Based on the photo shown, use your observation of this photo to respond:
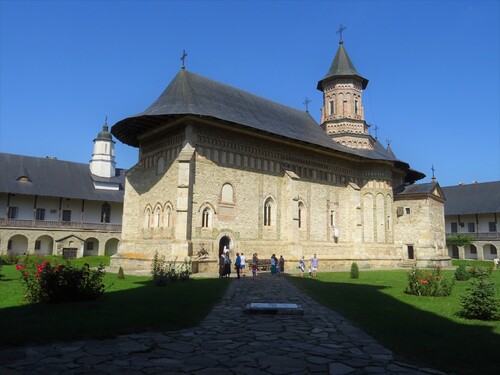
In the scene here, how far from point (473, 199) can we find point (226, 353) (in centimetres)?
4561

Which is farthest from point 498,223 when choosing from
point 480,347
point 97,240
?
point 480,347

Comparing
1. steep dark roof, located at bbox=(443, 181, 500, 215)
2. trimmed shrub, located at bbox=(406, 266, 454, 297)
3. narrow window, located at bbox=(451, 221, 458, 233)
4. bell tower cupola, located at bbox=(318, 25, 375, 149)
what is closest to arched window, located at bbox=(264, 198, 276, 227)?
bell tower cupola, located at bbox=(318, 25, 375, 149)

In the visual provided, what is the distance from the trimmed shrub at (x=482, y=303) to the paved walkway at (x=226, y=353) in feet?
8.64

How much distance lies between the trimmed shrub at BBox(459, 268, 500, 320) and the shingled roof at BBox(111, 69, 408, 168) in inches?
531

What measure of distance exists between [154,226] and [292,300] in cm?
1213

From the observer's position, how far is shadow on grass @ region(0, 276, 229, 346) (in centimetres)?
595

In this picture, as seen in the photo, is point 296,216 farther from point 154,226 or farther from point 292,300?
point 292,300

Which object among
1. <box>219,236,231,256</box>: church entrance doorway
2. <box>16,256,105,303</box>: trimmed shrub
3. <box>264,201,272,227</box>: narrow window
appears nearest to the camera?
<box>16,256,105,303</box>: trimmed shrub

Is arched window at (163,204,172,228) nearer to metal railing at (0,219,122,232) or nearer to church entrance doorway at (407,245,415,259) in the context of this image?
metal railing at (0,219,122,232)

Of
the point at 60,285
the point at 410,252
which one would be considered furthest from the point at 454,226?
the point at 60,285

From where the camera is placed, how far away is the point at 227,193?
20.6 metres

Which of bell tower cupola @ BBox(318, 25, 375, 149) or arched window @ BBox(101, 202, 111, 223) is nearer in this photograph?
bell tower cupola @ BBox(318, 25, 375, 149)

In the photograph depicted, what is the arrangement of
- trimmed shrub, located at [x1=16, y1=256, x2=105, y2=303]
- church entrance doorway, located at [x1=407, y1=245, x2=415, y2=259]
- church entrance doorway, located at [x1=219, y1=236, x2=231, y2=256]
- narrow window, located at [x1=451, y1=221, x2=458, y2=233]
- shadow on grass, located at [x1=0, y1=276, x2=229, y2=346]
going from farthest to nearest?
narrow window, located at [x1=451, y1=221, x2=458, y2=233]
church entrance doorway, located at [x1=407, y1=245, x2=415, y2=259]
church entrance doorway, located at [x1=219, y1=236, x2=231, y2=256]
trimmed shrub, located at [x1=16, y1=256, x2=105, y2=303]
shadow on grass, located at [x1=0, y1=276, x2=229, y2=346]

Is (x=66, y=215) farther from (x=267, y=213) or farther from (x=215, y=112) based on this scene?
(x=215, y=112)
